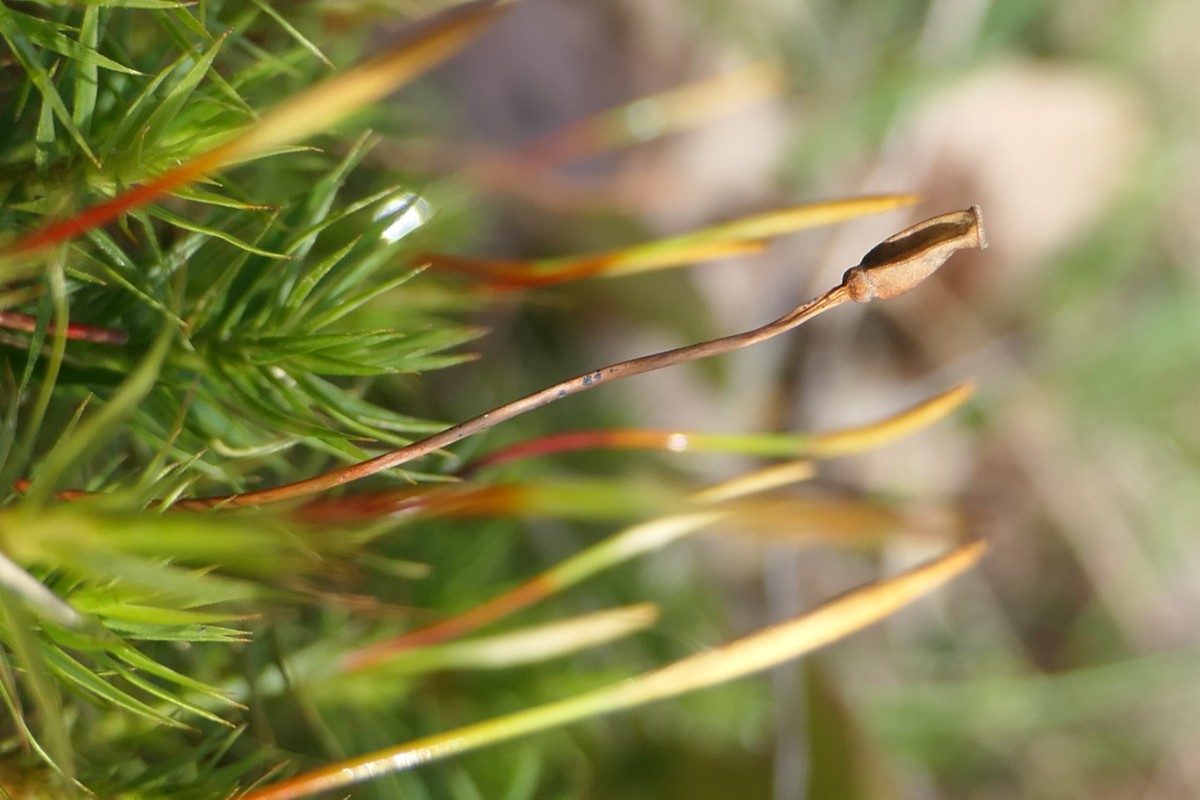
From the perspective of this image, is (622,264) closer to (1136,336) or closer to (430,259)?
(430,259)

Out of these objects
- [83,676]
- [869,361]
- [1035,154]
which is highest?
[1035,154]

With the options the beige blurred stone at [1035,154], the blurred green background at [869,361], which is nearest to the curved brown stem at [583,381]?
the blurred green background at [869,361]

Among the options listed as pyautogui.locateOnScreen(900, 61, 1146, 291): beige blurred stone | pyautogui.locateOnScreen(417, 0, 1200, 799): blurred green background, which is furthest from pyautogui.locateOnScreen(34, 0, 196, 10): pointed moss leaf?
pyautogui.locateOnScreen(900, 61, 1146, 291): beige blurred stone

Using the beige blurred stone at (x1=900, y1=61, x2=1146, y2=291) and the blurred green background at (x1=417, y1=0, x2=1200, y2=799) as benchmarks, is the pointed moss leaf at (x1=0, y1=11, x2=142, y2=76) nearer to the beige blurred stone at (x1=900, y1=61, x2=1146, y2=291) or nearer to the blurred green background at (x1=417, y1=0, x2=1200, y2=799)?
the blurred green background at (x1=417, y1=0, x2=1200, y2=799)

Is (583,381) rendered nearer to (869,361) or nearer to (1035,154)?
(869,361)

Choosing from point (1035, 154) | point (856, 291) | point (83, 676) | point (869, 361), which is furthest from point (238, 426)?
point (1035, 154)

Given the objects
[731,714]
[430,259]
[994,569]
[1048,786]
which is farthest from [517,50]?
[1048,786]

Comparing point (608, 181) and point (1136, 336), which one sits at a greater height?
point (1136, 336)

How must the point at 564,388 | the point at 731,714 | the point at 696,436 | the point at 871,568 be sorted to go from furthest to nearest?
1. the point at 871,568
2. the point at 731,714
3. the point at 696,436
4. the point at 564,388
